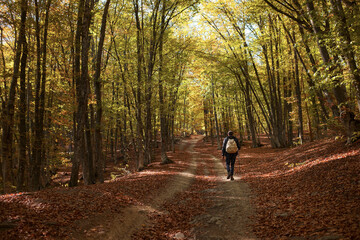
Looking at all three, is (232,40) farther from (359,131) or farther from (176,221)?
(176,221)

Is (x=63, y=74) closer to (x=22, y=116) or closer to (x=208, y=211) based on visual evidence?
(x=22, y=116)

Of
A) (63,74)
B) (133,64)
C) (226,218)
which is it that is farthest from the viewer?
(133,64)

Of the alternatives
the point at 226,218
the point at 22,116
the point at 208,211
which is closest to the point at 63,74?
the point at 22,116

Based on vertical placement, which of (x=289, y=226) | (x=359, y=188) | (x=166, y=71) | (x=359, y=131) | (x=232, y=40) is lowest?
(x=289, y=226)

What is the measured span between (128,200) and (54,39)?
38.8 feet

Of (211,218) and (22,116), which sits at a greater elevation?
(22,116)

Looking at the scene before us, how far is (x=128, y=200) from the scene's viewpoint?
312 inches

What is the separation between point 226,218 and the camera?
630 cm

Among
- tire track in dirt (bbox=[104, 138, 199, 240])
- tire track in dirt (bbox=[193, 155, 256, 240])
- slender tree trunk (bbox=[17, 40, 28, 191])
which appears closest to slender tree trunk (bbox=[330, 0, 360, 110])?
tire track in dirt (bbox=[193, 155, 256, 240])

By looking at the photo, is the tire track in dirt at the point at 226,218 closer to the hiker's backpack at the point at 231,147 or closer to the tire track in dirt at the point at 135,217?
the tire track in dirt at the point at 135,217

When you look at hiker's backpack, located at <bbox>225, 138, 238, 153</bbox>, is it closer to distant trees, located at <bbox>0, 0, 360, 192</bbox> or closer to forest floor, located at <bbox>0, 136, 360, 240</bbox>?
forest floor, located at <bbox>0, 136, 360, 240</bbox>

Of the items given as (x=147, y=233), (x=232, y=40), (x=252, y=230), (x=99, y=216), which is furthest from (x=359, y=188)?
(x=232, y=40)

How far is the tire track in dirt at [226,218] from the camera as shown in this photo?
532 centimetres

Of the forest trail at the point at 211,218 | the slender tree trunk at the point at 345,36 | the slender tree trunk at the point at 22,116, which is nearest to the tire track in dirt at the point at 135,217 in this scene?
the forest trail at the point at 211,218
